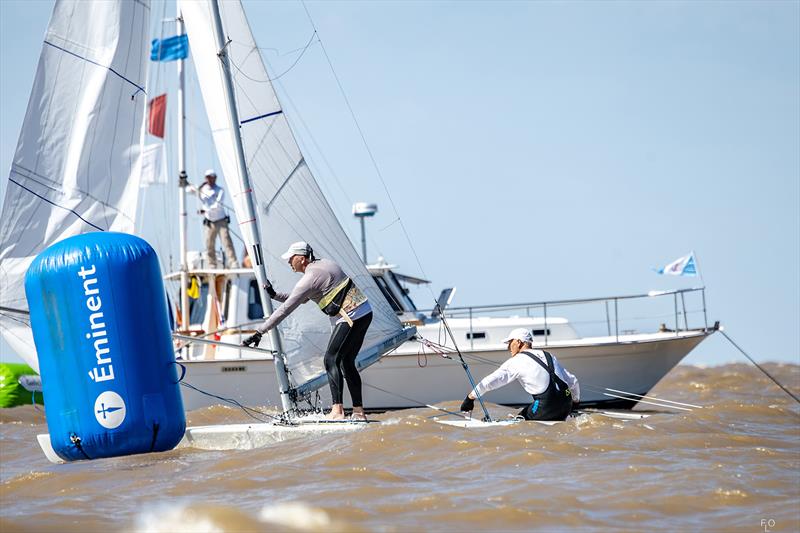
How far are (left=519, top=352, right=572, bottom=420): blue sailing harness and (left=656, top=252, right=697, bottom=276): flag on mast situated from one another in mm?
7006

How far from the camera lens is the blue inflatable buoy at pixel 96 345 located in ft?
21.7

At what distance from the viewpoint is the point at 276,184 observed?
8898 millimetres

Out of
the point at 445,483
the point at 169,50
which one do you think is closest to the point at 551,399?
the point at 445,483

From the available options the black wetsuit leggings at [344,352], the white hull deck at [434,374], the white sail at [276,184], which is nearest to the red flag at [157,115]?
the white hull deck at [434,374]

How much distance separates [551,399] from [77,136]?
4983 millimetres

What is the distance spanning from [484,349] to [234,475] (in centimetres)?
712

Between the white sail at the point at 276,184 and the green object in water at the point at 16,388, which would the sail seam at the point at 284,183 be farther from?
the green object in water at the point at 16,388

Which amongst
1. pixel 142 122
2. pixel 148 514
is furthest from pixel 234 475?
pixel 142 122

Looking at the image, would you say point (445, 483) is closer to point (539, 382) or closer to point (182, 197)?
point (539, 382)

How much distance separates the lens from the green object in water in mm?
15867

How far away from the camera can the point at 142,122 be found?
9891mm

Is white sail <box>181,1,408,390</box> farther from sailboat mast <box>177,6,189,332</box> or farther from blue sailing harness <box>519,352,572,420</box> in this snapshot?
sailboat mast <box>177,6,189,332</box>

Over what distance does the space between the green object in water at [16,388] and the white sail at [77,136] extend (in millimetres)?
7093

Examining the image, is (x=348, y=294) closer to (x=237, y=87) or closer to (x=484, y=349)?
(x=237, y=87)
